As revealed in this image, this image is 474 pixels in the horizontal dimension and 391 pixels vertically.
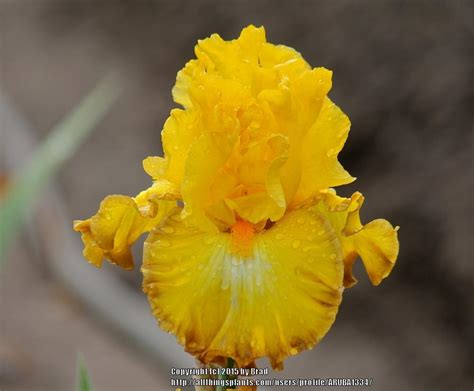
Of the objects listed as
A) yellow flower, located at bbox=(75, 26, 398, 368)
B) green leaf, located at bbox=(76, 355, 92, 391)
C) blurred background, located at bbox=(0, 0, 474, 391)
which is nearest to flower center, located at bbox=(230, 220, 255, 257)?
yellow flower, located at bbox=(75, 26, 398, 368)

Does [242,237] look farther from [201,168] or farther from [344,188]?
[344,188]

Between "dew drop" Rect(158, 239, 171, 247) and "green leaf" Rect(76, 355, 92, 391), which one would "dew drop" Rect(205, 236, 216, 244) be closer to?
"dew drop" Rect(158, 239, 171, 247)

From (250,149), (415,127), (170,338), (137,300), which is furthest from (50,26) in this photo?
(250,149)

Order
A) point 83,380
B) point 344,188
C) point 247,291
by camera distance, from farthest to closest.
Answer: point 344,188
point 83,380
point 247,291

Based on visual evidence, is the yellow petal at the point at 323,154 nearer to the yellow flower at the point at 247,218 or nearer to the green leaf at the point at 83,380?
the yellow flower at the point at 247,218

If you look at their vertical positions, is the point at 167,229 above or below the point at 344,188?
below

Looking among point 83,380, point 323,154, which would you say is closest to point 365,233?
point 323,154
